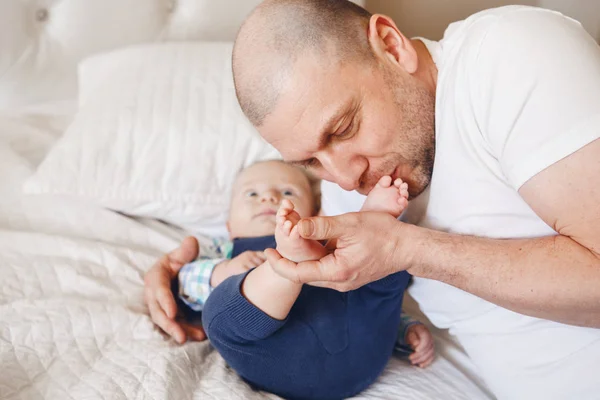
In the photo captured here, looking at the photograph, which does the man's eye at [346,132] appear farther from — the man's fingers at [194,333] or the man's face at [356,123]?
the man's fingers at [194,333]

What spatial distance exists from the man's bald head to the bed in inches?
18.3

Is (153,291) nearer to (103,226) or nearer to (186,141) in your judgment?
(103,226)

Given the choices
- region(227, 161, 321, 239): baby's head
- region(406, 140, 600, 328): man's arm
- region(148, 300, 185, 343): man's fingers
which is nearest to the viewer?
region(406, 140, 600, 328): man's arm

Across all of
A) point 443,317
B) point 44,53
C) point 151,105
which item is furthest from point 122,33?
point 443,317

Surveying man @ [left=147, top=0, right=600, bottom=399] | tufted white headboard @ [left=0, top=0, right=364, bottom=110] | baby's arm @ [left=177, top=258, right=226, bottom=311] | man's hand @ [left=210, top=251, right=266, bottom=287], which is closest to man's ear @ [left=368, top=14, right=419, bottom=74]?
man @ [left=147, top=0, right=600, bottom=399]

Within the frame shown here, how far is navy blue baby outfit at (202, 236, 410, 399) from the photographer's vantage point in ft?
3.17

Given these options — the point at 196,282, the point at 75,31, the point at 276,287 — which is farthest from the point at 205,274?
the point at 75,31

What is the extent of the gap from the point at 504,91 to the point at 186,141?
33.7 inches

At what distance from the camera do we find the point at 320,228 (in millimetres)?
784

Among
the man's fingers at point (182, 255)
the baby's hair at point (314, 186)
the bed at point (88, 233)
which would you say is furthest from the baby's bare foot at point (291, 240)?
the baby's hair at point (314, 186)

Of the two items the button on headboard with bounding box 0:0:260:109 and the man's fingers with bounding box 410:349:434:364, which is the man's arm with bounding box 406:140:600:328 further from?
the button on headboard with bounding box 0:0:260:109

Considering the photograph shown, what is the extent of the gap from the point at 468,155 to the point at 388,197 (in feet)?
0.45

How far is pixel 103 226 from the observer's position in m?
1.38

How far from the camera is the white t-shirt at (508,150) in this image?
75 centimetres
